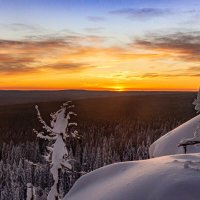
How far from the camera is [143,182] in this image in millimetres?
6434

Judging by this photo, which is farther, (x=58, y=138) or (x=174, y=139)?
(x=174, y=139)

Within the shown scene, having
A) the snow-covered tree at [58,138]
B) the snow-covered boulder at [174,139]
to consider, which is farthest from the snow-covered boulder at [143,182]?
the snow-covered boulder at [174,139]

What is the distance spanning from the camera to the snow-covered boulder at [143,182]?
5.91 metres

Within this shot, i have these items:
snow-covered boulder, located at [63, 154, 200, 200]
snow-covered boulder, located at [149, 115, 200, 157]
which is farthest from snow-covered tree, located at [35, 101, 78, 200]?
snow-covered boulder, located at [63, 154, 200, 200]

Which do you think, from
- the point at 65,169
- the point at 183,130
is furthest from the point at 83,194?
the point at 183,130

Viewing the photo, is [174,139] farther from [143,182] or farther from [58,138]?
[143,182]

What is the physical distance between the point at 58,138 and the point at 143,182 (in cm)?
1108

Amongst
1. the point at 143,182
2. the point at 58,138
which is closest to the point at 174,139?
the point at 58,138

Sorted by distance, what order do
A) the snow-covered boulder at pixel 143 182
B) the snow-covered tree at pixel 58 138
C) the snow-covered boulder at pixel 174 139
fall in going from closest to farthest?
the snow-covered boulder at pixel 143 182, the snow-covered tree at pixel 58 138, the snow-covered boulder at pixel 174 139

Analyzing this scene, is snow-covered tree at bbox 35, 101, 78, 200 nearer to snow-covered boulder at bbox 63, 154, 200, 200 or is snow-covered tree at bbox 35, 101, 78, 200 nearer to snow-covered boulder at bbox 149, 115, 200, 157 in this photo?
snow-covered boulder at bbox 149, 115, 200, 157

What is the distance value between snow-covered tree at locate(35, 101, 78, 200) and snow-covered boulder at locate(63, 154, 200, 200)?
27.4 feet

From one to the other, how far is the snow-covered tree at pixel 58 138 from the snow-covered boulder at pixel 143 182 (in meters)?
8.36

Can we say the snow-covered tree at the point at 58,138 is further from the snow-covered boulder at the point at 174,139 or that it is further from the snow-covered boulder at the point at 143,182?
the snow-covered boulder at the point at 143,182

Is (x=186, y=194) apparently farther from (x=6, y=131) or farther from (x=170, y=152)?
(x=6, y=131)
